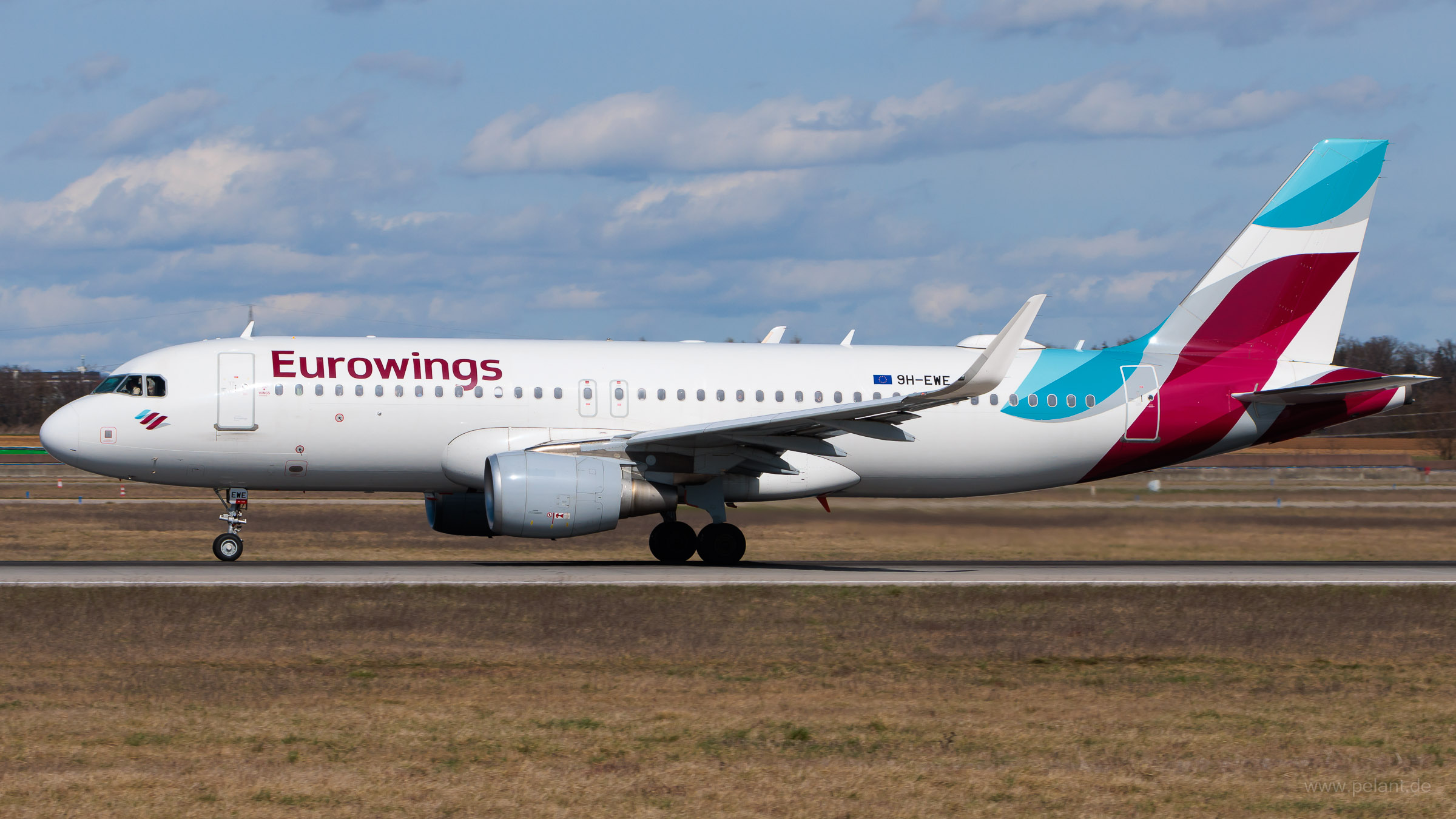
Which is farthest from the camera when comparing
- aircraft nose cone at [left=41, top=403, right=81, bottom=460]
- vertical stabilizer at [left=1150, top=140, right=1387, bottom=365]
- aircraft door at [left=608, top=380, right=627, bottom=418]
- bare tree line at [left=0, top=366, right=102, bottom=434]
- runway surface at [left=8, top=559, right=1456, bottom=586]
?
bare tree line at [left=0, top=366, right=102, bottom=434]

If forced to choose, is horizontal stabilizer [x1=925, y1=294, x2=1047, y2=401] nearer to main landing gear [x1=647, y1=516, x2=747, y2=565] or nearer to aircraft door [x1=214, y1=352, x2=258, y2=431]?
main landing gear [x1=647, y1=516, x2=747, y2=565]

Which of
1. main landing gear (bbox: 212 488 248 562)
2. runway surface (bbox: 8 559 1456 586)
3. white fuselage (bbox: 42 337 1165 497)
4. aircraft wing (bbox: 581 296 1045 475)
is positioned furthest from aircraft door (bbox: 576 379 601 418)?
main landing gear (bbox: 212 488 248 562)

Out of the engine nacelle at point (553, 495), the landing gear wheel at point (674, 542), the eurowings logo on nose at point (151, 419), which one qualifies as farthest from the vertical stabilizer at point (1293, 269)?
the eurowings logo on nose at point (151, 419)

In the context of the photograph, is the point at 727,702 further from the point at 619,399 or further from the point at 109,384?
the point at 109,384

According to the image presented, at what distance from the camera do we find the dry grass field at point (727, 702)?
963 centimetres

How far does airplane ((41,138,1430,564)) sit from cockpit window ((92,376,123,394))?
4cm

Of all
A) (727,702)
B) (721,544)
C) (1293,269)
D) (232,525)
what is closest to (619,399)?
(721,544)

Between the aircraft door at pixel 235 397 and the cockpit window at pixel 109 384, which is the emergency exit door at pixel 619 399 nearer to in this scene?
the aircraft door at pixel 235 397

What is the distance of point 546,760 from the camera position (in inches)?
412

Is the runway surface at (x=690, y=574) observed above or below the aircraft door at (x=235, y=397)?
below

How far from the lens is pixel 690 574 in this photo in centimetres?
2133

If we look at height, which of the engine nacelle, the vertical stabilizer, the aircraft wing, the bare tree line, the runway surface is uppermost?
the bare tree line

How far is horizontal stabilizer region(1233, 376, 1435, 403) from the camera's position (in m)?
24.5

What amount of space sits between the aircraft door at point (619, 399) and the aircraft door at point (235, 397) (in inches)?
234
